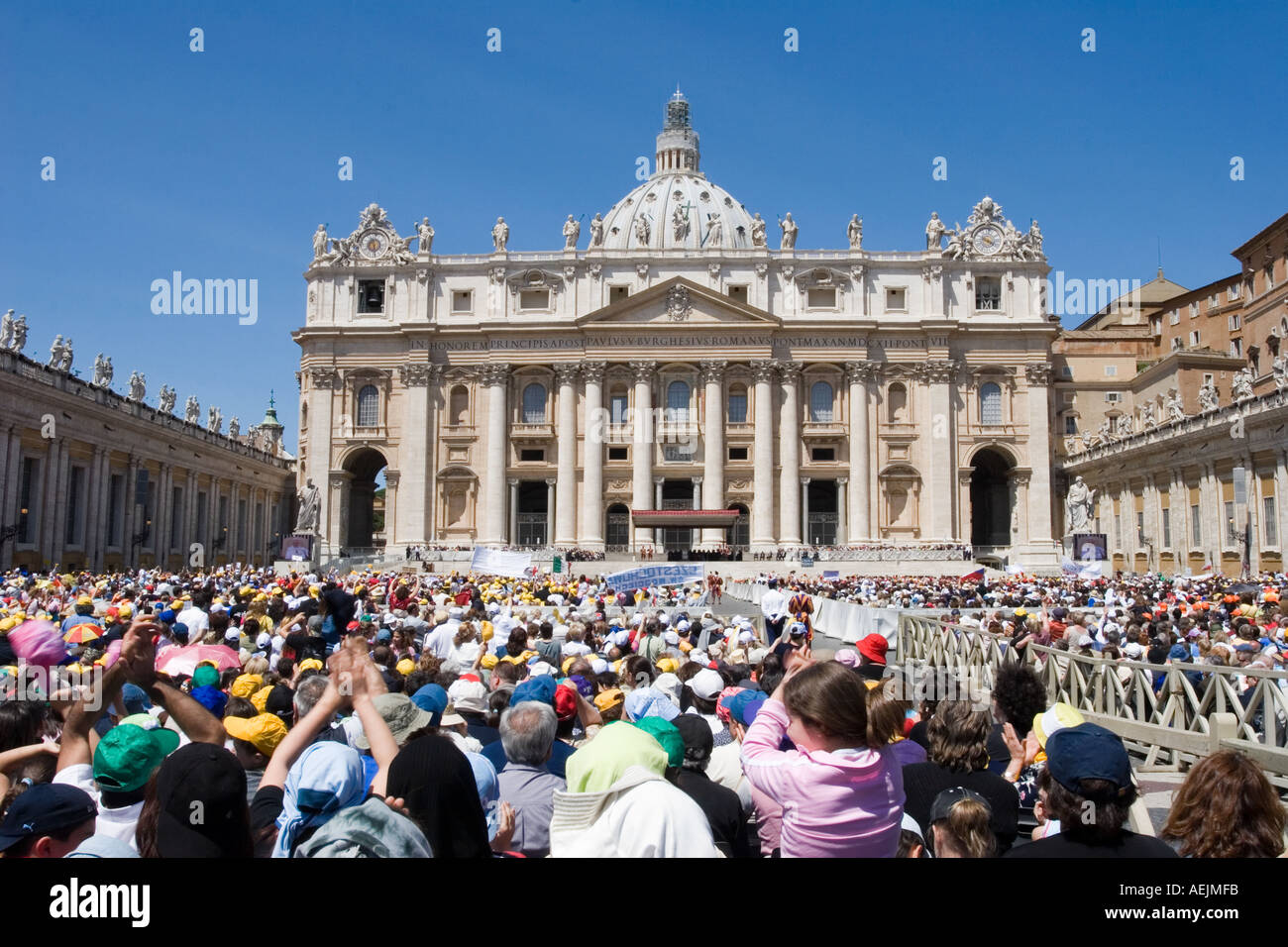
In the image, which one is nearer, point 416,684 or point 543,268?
point 416,684

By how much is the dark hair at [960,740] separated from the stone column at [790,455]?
202 ft

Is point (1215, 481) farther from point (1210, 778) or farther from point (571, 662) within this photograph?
point (1210, 778)

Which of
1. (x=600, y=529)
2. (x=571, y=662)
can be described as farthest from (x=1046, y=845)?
(x=600, y=529)

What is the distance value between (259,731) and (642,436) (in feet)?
202

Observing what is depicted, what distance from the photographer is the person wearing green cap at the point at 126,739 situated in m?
4.82

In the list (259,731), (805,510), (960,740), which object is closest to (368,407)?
(805,510)

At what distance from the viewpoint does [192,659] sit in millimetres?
9969

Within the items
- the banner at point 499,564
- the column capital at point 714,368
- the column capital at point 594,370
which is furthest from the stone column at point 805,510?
the banner at point 499,564

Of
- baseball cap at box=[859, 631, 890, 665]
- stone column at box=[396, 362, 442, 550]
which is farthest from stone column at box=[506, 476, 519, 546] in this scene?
baseball cap at box=[859, 631, 890, 665]

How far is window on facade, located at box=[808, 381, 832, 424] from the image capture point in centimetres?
6975

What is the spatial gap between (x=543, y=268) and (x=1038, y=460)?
36453 millimetres

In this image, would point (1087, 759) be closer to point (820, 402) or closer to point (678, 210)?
point (820, 402)
